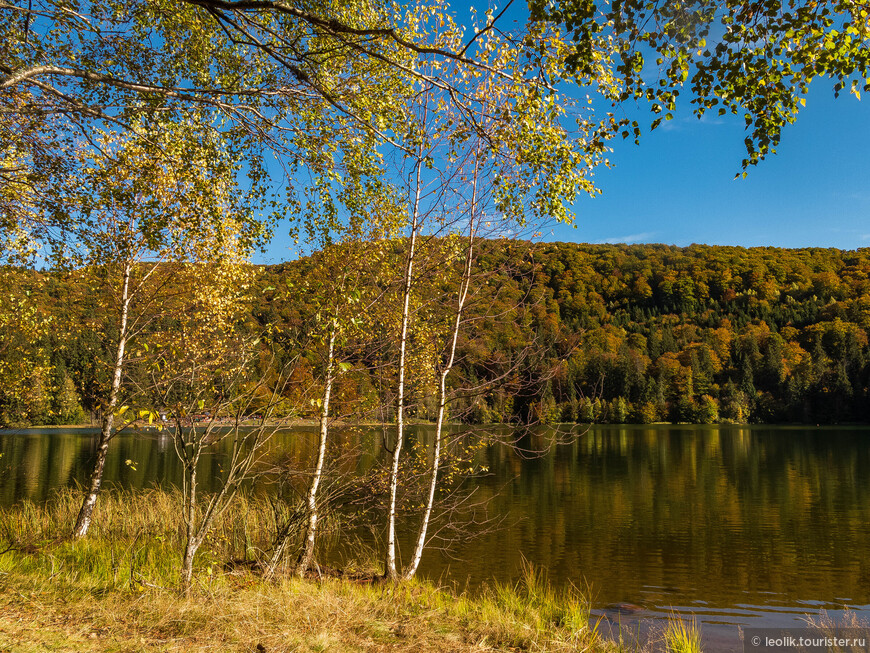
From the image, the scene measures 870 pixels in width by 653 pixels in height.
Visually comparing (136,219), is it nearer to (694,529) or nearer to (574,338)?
(574,338)

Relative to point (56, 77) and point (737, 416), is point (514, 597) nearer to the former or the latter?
point (56, 77)

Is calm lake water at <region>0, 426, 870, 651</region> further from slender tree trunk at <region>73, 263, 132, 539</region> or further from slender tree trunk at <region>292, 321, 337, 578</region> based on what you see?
slender tree trunk at <region>73, 263, 132, 539</region>

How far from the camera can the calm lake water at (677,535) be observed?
10734 mm

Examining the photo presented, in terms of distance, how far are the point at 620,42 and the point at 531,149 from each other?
1393 mm

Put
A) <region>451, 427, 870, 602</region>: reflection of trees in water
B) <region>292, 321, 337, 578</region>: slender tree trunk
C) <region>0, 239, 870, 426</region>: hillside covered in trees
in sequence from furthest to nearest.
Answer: <region>451, 427, 870, 602</region>: reflection of trees in water, <region>0, 239, 870, 426</region>: hillside covered in trees, <region>292, 321, 337, 578</region>: slender tree trunk

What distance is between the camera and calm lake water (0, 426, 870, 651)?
10.7 m

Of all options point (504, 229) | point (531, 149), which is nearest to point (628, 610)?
point (504, 229)

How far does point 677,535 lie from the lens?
52.6ft

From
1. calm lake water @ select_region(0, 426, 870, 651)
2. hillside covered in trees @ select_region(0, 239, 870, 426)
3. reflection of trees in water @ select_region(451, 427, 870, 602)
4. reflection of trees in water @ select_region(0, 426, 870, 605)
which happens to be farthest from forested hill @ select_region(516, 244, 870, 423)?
calm lake water @ select_region(0, 426, 870, 651)

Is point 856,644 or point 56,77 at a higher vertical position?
point 56,77

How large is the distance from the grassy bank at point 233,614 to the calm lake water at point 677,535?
1.72 meters

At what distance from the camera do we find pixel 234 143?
712cm

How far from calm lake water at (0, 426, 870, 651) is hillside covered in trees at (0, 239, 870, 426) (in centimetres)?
205

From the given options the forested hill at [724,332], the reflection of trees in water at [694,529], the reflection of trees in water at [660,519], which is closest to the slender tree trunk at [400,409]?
the reflection of trees in water at [660,519]
